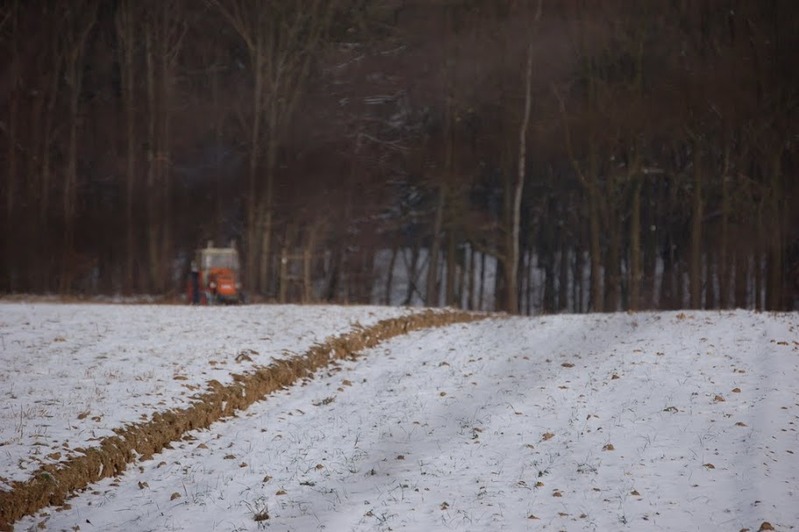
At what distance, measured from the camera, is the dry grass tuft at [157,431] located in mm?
8688

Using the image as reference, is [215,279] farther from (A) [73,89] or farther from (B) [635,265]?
(B) [635,265]

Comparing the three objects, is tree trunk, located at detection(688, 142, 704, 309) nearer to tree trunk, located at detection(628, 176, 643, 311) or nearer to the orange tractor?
tree trunk, located at detection(628, 176, 643, 311)

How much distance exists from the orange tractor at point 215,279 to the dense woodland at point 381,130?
2075 mm

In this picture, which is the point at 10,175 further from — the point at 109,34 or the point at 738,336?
the point at 738,336

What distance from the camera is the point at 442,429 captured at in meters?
12.2

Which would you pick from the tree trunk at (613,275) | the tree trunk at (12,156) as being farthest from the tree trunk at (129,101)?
the tree trunk at (613,275)

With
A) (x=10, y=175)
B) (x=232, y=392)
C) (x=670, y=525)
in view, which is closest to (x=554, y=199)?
(x=10, y=175)

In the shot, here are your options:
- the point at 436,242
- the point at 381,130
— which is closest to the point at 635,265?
the point at 436,242

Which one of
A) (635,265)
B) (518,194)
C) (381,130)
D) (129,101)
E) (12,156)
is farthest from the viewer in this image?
(381,130)

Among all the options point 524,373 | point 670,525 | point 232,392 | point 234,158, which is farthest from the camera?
point 234,158

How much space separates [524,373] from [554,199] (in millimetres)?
29221

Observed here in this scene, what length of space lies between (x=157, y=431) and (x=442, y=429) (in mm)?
4044

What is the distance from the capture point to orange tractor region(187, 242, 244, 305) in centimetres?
2828

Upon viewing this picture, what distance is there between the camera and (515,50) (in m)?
34.4
